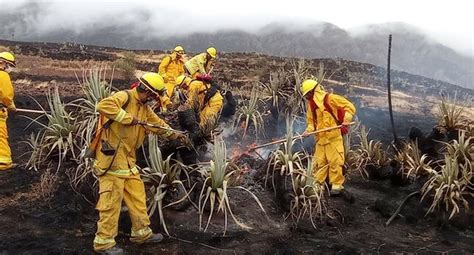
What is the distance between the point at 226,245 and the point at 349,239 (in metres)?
1.50

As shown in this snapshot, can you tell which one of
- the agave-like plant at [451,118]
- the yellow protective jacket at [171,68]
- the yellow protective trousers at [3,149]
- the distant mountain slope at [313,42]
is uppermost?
the distant mountain slope at [313,42]

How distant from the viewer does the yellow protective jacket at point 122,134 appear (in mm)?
5070

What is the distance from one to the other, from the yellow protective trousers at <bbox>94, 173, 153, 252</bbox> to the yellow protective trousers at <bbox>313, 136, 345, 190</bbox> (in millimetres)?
2700

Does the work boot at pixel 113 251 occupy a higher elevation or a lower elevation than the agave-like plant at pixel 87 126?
lower

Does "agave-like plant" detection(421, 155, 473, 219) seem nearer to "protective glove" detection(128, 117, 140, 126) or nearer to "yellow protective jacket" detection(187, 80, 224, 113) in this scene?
"yellow protective jacket" detection(187, 80, 224, 113)

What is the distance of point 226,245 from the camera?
562 centimetres

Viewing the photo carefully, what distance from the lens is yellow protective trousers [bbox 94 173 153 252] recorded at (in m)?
5.14

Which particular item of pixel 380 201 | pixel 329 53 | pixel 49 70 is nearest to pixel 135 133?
pixel 380 201

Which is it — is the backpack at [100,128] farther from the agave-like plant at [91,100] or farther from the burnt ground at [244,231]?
the agave-like plant at [91,100]

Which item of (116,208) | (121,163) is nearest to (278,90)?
(121,163)

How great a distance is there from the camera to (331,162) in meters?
7.16

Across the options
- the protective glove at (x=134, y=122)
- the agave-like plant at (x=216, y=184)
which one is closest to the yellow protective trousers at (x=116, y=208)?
the protective glove at (x=134, y=122)

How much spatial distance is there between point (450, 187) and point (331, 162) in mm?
1544

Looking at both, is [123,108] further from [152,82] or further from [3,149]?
[3,149]
